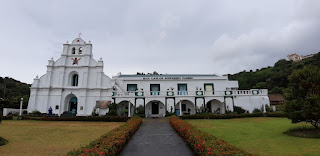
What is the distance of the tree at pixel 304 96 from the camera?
33.3 feet

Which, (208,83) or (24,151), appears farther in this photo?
(208,83)

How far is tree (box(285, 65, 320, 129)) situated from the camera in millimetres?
10156

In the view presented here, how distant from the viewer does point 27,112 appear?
26.1 metres

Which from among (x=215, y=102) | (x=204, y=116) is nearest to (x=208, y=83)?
(x=215, y=102)

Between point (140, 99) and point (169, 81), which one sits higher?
point (169, 81)

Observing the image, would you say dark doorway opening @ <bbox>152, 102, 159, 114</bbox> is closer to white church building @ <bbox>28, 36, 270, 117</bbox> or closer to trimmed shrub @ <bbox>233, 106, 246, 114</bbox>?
white church building @ <bbox>28, 36, 270, 117</bbox>

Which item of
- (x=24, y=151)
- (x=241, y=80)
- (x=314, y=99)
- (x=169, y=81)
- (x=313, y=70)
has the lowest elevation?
(x=24, y=151)

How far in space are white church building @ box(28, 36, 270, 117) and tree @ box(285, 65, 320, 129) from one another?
42.4 feet

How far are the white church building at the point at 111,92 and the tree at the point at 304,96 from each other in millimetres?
12913

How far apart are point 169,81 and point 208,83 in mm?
6139

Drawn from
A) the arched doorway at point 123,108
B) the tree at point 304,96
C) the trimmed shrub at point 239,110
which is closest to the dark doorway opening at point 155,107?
the arched doorway at point 123,108

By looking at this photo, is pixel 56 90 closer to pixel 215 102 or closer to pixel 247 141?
pixel 215 102

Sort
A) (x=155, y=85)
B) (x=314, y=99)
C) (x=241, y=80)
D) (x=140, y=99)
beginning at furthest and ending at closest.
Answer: (x=241, y=80) < (x=155, y=85) < (x=140, y=99) < (x=314, y=99)

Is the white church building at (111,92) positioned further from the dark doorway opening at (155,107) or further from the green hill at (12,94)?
the green hill at (12,94)
